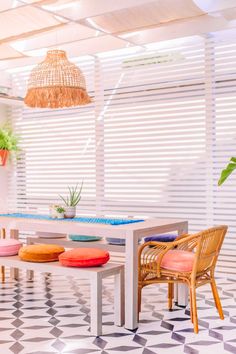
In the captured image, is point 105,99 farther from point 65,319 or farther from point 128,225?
point 65,319

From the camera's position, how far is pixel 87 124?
7.30 metres

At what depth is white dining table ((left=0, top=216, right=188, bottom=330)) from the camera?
3850 millimetres

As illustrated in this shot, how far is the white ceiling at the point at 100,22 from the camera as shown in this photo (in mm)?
4898

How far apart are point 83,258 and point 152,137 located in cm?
301

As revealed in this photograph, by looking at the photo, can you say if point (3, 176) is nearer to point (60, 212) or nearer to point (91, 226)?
point (60, 212)

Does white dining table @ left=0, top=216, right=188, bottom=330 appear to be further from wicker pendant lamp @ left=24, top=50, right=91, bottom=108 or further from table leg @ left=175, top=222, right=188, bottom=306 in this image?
wicker pendant lamp @ left=24, top=50, right=91, bottom=108

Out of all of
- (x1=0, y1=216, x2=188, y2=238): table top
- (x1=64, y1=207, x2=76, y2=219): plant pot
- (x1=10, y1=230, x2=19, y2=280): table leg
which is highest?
(x1=64, y1=207, x2=76, y2=219): plant pot

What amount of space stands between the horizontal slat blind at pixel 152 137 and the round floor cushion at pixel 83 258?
7.73 ft

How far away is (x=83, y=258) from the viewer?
393cm

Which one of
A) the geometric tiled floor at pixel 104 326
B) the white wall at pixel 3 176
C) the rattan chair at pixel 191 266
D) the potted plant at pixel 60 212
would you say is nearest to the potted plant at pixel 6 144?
the white wall at pixel 3 176

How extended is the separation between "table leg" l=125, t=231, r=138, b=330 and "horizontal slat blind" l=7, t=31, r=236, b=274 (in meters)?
2.30

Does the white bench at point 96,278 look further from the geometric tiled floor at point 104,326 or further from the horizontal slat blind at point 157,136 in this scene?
the horizontal slat blind at point 157,136

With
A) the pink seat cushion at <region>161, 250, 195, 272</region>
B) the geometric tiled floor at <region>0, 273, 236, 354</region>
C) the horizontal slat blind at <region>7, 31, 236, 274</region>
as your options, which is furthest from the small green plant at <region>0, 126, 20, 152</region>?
the pink seat cushion at <region>161, 250, 195, 272</region>

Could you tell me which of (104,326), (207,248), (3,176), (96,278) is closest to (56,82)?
(96,278)
